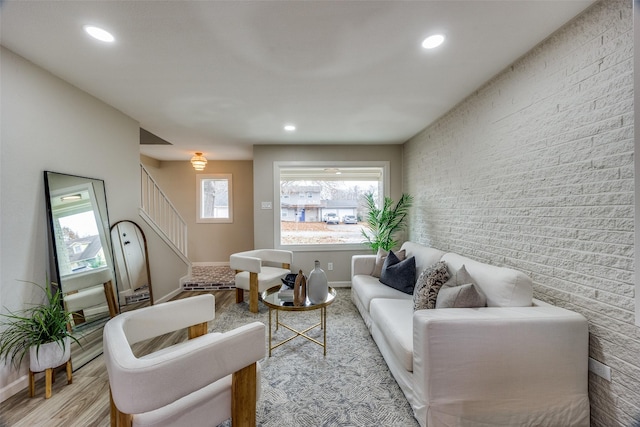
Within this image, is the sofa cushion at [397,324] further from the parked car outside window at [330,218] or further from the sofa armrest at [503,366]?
the parked car outside window at [330,218]

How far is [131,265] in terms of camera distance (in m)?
3.14

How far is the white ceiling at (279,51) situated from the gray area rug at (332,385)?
8.06ft

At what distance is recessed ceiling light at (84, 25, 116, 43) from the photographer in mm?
1603

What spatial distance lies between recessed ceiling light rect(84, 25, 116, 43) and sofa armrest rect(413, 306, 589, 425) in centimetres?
265

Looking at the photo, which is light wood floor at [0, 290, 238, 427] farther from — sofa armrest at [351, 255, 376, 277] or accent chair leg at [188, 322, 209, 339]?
sofa armrest at [351, 255, 376, 277]

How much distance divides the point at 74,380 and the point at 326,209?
11.9 ft

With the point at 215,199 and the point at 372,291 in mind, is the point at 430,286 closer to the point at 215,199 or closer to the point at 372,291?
the point at 372,291

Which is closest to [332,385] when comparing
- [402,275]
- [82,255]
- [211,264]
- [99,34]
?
[402,275]

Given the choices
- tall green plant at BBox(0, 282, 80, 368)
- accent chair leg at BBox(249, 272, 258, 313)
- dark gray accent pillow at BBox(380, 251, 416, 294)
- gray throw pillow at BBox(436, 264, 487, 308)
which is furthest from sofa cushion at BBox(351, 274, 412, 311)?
tall green plant at BBox(0, 282, 80, 368)

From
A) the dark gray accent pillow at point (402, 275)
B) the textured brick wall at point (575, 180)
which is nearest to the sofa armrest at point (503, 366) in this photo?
the textured brick wall at point (575, 180)

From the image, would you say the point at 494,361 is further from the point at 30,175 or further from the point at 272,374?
the point at 30,175

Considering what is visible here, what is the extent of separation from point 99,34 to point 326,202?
3.52m

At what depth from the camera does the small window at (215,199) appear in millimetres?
6012

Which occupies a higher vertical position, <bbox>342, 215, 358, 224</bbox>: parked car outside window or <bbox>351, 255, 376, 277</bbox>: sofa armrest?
<bbox>342, 215, 358, 224</bbox>: parked car outside window
